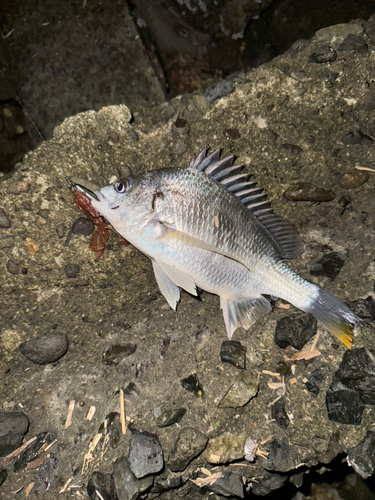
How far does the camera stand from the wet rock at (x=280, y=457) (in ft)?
7.62

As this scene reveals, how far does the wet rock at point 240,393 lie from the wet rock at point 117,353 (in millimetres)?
883

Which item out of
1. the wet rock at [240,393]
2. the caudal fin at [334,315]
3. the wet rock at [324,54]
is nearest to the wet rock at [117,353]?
the wet rock at [240,393]

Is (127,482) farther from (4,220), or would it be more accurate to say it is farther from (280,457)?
(4,220)

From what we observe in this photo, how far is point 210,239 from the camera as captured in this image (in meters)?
2.54

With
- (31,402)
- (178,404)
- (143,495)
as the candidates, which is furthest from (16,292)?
(143,495)

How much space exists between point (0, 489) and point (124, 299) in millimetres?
1673

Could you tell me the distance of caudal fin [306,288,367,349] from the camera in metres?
2.52

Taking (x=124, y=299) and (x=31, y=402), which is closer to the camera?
(x=31, y=402)

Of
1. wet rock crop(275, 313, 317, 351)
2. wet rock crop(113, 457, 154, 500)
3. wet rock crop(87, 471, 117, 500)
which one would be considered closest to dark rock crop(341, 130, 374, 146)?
wet rock crop(275, 313, 317, 351)

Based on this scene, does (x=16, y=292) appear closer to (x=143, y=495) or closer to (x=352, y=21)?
(x=143, y=495)

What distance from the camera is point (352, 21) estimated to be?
2.87 meters

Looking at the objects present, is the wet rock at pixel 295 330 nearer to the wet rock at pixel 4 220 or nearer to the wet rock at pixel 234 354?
the wet rock at pixel 234 354

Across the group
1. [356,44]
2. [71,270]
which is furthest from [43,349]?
[356,44]

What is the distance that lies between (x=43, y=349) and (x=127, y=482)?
1238 millimetres
